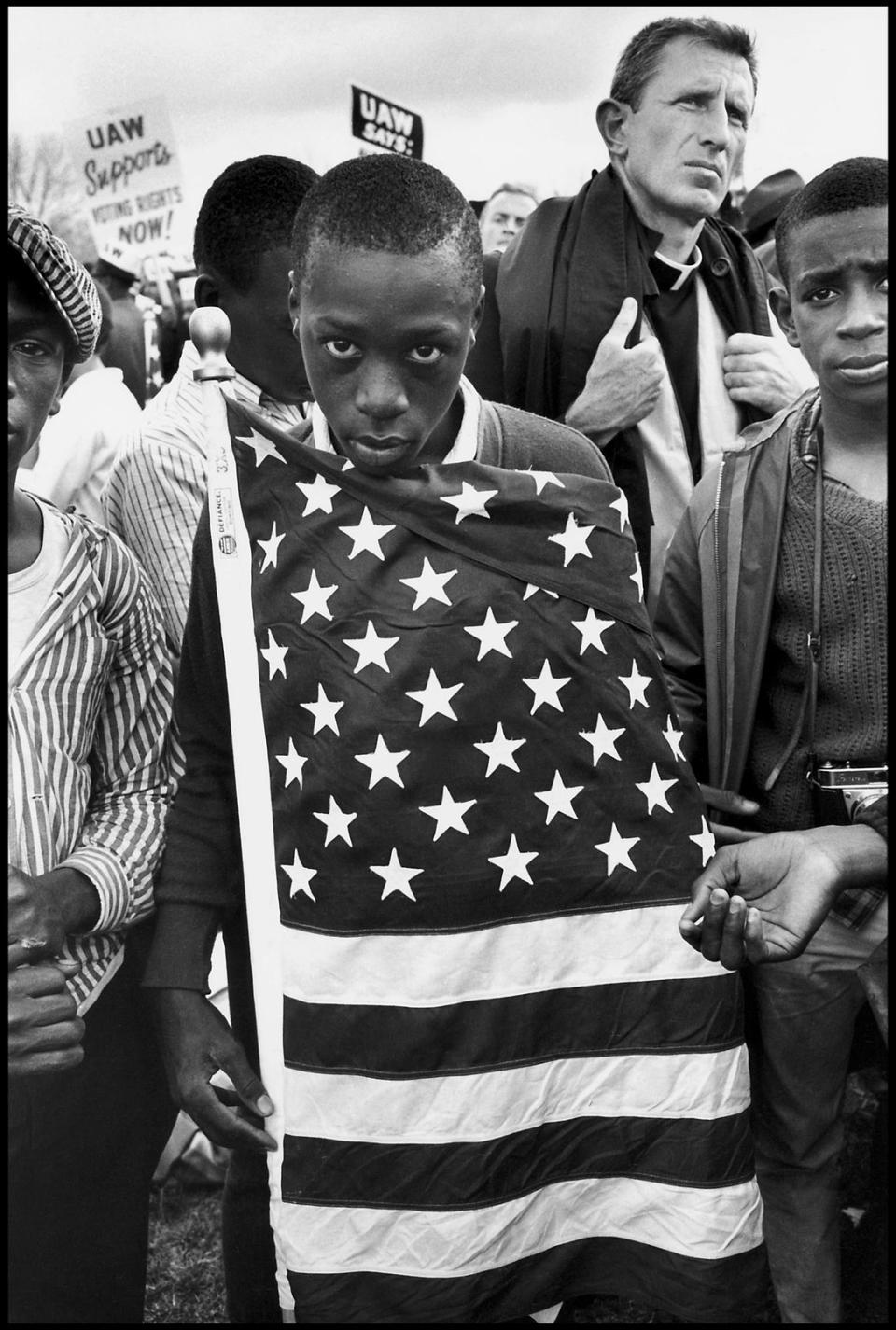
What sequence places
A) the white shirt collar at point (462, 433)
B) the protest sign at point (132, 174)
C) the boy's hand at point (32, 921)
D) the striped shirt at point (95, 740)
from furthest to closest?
the protest sign at point (132, 174), the white shirt collar at point (462, 433), the striped shirt at point (95, 740), the boy's hand at point (32, 921)

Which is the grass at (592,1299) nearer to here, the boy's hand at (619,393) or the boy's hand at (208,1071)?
the boy's hand at (208,1071)

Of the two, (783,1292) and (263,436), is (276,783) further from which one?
(783,1292)

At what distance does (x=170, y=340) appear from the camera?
5910 mm

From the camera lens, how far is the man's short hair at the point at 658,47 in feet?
10.3

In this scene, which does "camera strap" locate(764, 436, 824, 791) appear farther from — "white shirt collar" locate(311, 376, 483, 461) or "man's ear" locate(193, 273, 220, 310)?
"man's ear" locate(193, 273, 220, 310)

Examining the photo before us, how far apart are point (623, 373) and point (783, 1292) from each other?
1.97 metres

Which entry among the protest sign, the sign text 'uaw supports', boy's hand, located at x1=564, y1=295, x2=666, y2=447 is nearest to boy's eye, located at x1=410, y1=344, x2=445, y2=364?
boy's hand, located at x1=564, y1=295, x2=666, y2=447

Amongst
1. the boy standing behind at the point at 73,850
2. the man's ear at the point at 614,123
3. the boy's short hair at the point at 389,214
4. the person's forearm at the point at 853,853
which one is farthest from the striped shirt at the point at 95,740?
the man's ear at the point at 614,123

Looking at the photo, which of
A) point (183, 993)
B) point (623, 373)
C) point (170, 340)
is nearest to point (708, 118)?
point (623, 373)

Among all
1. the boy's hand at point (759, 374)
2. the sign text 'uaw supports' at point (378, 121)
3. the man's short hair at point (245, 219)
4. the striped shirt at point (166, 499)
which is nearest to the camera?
the striped shirt at point (166, 499)

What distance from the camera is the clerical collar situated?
3.22 meters

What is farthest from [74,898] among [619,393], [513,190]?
[513,190]

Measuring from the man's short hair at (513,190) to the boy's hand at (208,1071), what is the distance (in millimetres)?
5103

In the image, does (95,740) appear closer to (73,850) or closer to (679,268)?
(73,850)
